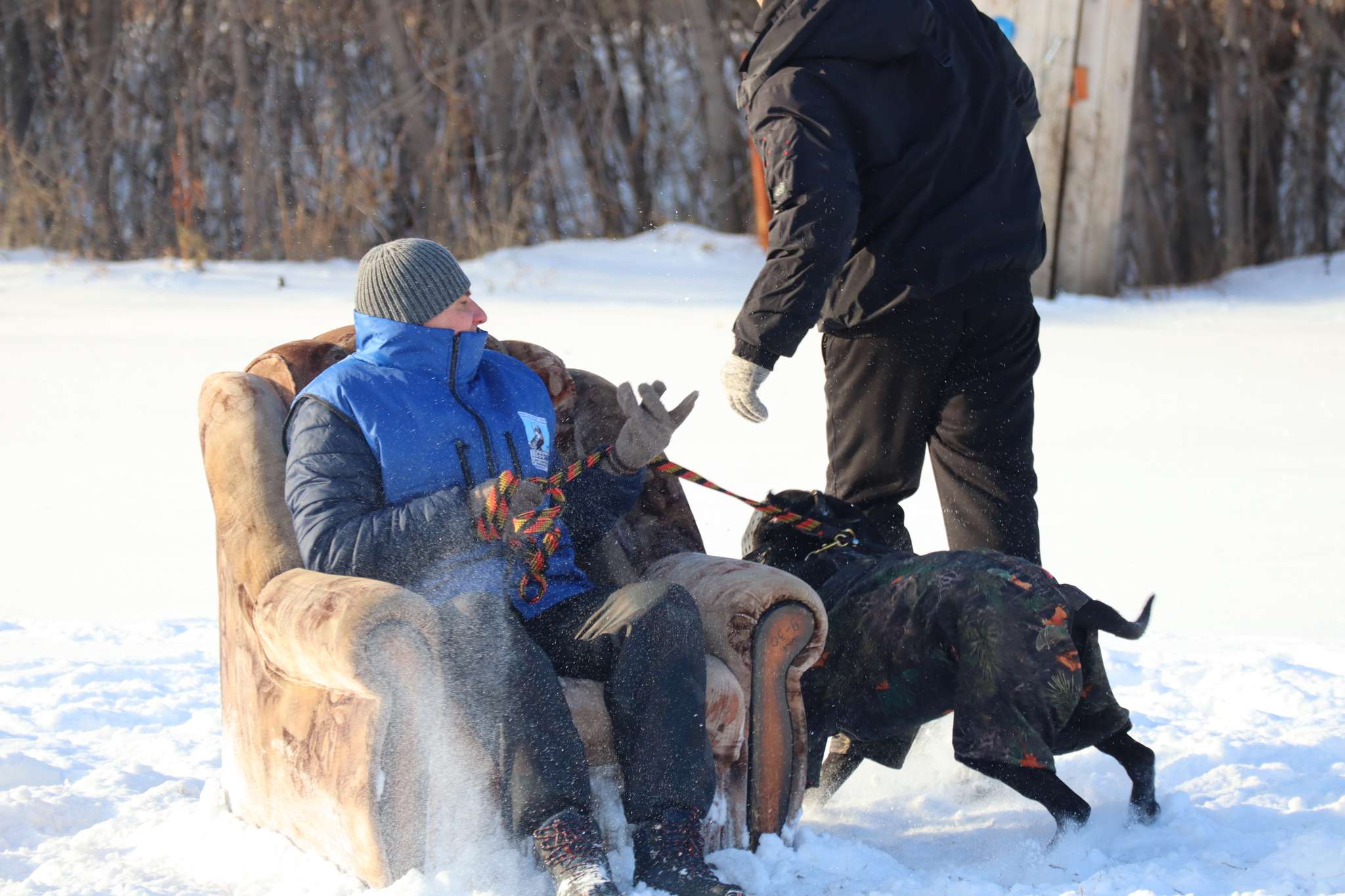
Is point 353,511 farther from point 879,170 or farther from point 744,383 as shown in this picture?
point 879,170

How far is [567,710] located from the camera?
202 cm

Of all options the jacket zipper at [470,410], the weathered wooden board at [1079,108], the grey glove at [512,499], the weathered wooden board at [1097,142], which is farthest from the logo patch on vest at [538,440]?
the weathered wooden board at [1097,142]

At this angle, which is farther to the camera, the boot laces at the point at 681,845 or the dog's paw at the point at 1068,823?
the dog's paw at the point at 1068,823

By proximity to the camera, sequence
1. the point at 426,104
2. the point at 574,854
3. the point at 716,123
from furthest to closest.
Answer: the point at 426,104, the point at 716,123, the point at 574,854

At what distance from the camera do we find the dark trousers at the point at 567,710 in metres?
1.96

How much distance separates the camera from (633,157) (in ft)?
35.6

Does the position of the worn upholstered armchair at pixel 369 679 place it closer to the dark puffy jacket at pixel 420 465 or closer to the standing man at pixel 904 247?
the dark puffy jacket at pixel 420 465

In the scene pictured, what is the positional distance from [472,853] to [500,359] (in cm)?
99

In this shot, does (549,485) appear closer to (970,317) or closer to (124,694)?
(970,317)

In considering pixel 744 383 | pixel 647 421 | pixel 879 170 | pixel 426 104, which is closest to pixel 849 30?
pixel 879 170

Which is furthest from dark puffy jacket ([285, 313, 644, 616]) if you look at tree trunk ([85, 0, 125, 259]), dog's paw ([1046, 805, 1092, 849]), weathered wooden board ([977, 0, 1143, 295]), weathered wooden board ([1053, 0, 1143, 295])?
tree trunk ([85, 0, 125, 259])

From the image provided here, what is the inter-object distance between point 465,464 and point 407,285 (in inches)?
14.6

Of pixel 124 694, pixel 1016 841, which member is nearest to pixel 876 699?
pixel 1016 841

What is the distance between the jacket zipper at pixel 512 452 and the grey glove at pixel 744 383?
0.51 meters
